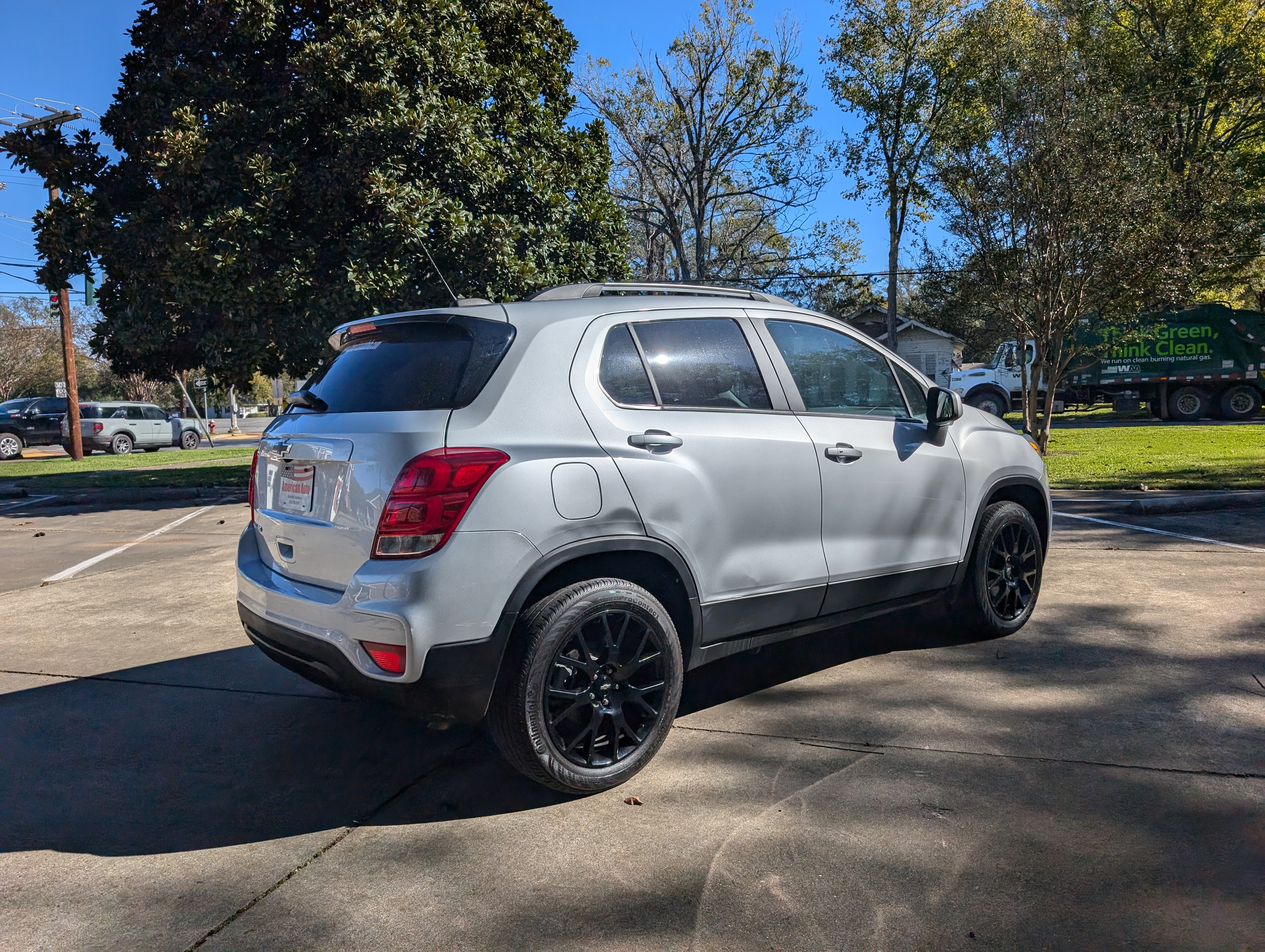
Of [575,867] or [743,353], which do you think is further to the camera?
[743,353]

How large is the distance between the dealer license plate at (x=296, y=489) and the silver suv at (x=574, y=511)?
0.01m

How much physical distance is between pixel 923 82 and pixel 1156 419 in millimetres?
12764

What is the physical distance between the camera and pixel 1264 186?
1191 inches

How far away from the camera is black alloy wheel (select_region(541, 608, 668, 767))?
10.7 ft

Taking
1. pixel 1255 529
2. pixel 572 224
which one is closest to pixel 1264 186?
pixel 572 224

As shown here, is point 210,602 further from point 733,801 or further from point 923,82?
point 923,82

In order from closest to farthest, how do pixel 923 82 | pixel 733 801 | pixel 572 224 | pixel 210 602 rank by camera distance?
pixel 733 801, pixel 210 602, pixel 572 224, pixel 923 82

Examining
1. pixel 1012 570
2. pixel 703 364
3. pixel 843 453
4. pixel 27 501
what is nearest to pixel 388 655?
pixel 703 364

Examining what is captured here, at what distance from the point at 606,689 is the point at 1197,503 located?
8471 millimetres

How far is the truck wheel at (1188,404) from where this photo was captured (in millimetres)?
26422

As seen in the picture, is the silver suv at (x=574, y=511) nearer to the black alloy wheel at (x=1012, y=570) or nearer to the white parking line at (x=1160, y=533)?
the black alloy wheel at (x=1012, y=570)

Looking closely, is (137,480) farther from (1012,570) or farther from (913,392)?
(1012,570)

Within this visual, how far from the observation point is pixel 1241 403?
86.0 feet

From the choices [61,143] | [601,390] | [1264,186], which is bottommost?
[601,390]
